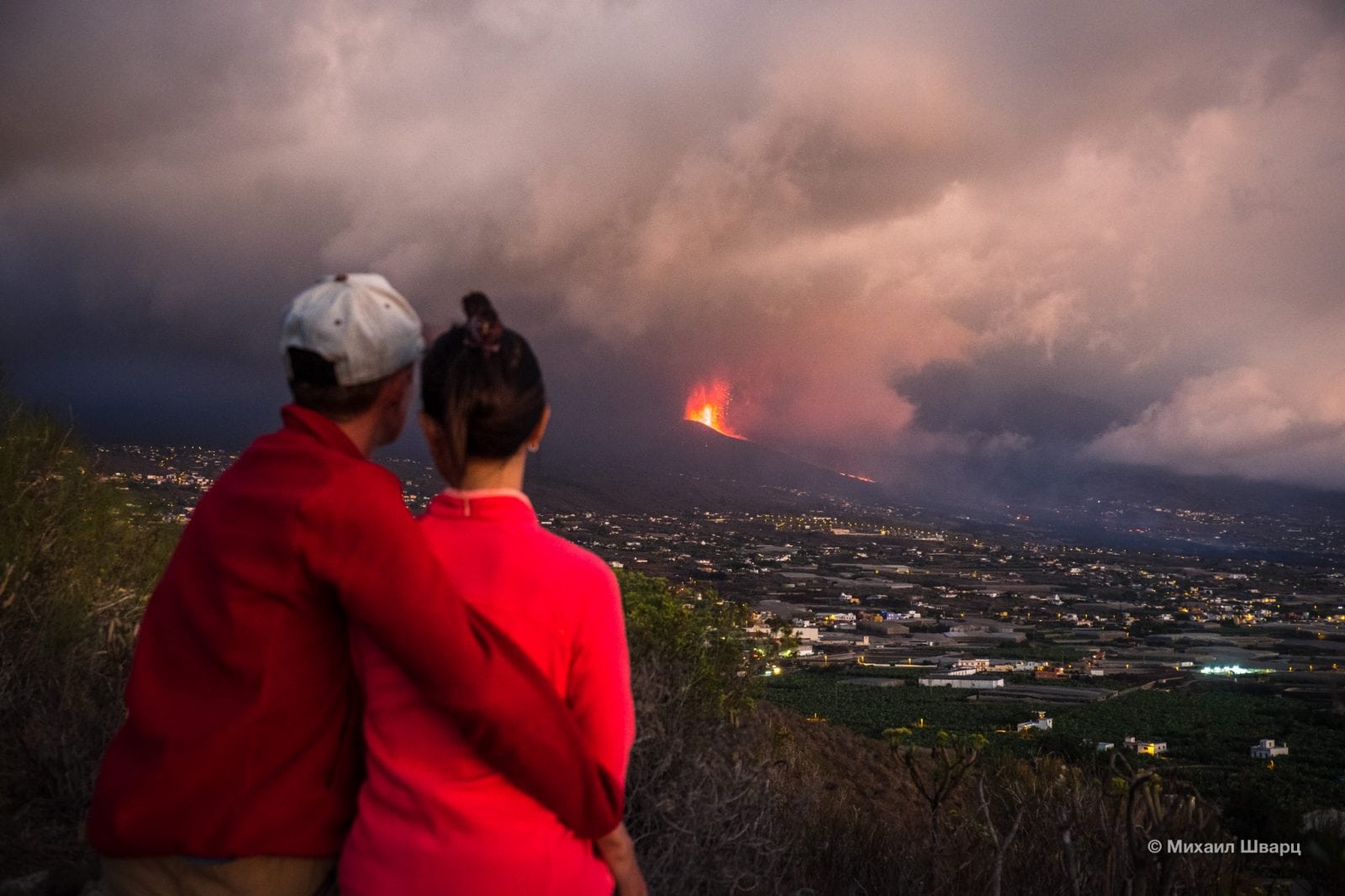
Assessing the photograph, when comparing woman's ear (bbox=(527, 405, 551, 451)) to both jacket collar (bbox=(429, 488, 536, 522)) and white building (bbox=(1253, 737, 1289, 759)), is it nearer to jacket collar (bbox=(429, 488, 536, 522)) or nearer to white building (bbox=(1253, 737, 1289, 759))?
jacket collar (bbox=(429, 488, 536, 522))

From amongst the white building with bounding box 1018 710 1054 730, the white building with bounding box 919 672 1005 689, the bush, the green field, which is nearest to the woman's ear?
the bush

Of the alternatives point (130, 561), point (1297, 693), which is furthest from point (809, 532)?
point (130, 561)

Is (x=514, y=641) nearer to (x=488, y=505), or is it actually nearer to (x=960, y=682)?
(x=488, y=505)

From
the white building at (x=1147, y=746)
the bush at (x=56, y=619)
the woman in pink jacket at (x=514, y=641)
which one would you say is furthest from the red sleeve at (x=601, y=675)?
the white building at (x=1147, y=746)

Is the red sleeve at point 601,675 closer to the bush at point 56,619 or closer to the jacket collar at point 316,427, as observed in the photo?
the jacket collar at point 316,427

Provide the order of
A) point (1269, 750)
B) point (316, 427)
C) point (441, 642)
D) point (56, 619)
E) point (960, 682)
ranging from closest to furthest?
point (441, 642), point (316, 427), point (56, 619), point (1269, 750), point (960, 682)

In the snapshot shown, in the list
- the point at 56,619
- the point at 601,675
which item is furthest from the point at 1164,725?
the point at 601,675
